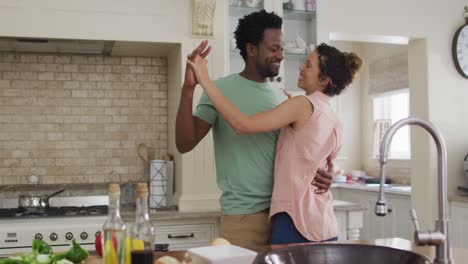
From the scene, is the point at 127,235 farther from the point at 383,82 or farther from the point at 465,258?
the point at 383,82

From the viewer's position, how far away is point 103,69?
12.9 ft

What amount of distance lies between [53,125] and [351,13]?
7.38ft

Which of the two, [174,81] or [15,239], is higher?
[174,81]

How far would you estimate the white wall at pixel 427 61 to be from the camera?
4055mm

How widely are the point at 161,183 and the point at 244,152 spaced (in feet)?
4.83

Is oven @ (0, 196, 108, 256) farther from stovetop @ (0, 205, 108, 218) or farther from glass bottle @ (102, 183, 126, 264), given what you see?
glass bottle @ (102, 183, 126, 264)

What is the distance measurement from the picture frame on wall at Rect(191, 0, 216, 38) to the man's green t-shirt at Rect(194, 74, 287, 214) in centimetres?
120

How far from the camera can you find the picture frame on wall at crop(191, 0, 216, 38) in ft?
11.3

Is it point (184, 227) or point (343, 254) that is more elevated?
point (343, 254)

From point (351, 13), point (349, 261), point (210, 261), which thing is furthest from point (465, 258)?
point (351, 13)

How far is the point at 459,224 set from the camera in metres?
4.17

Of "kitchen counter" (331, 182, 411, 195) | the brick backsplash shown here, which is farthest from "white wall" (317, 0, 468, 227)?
the brick backsplash

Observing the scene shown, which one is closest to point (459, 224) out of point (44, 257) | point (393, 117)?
point (393, 117)

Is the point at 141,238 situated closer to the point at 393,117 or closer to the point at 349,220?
the point at 349,220
